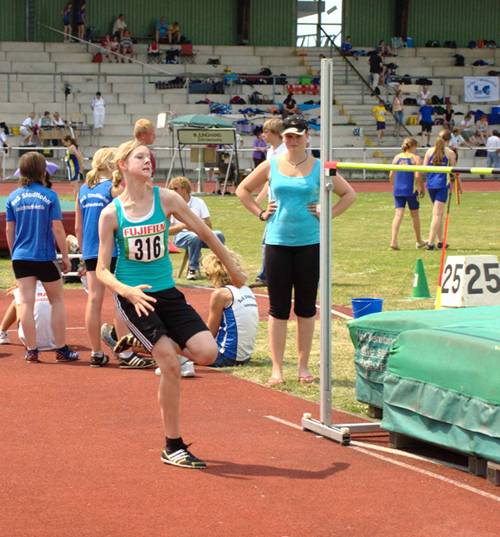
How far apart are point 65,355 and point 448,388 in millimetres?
4412

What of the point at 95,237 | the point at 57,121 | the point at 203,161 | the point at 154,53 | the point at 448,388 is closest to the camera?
the point at 448,388

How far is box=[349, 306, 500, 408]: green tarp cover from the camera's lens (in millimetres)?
7508

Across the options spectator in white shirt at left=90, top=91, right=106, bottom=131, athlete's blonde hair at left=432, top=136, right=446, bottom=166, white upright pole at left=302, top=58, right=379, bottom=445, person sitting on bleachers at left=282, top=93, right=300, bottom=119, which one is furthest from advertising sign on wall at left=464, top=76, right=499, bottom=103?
white upright pole at left=302, top=58, right=379, bottom=445

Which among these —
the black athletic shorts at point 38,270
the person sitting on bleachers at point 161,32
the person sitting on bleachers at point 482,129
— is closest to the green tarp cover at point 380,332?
the black athletic shorts at point 38,270

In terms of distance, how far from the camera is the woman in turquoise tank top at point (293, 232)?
29.3ft

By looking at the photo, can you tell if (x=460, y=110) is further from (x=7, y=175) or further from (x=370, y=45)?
(x=7, y=175)

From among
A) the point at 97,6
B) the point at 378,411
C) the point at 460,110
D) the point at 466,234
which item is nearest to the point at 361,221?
the point at 466,234

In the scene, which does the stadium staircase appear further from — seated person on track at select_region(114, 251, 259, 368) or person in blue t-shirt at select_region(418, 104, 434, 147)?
seated person on track at select_region(114, 251, 259, 368)

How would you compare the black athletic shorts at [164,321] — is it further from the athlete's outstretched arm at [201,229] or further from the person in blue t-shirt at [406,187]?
the person in blue t-shirt at [406,187]

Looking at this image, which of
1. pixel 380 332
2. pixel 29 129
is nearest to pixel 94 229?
pixel 380 332

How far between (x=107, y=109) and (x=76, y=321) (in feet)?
98.4

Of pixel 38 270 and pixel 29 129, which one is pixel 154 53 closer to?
pixel 29 129

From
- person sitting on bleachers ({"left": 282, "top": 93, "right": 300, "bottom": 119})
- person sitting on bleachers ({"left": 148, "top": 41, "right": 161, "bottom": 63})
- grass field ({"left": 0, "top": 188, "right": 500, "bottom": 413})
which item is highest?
person sitting on bleachers ({"left": 148, "top": 41, "right": 161, "bottom": 63})

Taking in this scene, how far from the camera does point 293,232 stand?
8.94 m
